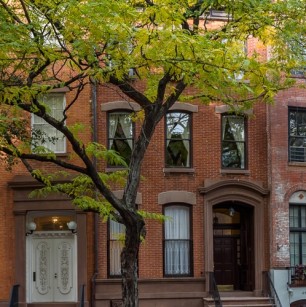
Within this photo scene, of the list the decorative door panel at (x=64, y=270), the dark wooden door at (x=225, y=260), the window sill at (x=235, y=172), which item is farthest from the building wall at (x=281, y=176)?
the decorative door panel at (x=64, y=270)

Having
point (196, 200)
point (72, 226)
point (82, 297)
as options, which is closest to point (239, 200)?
point (196, 200)

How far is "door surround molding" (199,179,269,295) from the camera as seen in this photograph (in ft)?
75.3

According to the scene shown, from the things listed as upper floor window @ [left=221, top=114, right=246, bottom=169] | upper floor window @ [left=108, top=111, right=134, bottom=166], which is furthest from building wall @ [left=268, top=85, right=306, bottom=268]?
upper floor window @ [left=108, top=111, right=134, bottom=166]

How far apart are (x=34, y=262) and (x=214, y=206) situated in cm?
638

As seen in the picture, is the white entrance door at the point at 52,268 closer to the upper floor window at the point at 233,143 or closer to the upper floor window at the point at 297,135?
the upper floor window at the point at 233,143

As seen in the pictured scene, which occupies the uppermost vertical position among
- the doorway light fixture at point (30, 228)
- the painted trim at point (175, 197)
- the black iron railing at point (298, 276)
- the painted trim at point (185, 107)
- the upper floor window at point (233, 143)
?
the painted trim at point (185, 107)

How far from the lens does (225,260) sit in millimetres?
24312

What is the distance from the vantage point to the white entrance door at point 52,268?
22312 mm

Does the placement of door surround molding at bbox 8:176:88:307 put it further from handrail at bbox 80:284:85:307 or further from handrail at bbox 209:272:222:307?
handrail at bbox 209:272:222:307

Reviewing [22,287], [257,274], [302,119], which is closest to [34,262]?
[22,287]

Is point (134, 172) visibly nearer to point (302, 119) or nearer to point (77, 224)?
point (77, 224)

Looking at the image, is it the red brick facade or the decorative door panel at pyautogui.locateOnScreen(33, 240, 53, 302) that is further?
the decorative door panel at pyautogui.locateOnScreen(33, 240, 53, 302)

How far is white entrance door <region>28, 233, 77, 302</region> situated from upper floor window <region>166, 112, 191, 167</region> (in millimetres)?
4259

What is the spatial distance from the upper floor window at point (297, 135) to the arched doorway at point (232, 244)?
8.08ft
